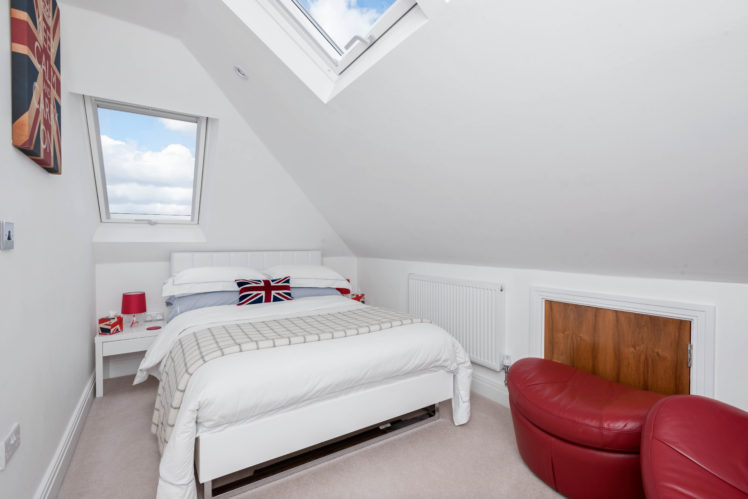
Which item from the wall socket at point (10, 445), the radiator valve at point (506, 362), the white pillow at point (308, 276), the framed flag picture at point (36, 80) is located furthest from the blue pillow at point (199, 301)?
the radiator valve at point (506, 362)

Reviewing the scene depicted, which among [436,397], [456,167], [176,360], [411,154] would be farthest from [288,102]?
[436,397]

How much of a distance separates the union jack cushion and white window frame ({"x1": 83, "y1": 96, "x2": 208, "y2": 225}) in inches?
38.6

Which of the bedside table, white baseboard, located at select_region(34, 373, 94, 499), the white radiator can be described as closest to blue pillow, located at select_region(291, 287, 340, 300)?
the white radiator

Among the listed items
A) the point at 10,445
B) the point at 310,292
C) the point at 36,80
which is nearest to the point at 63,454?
the point at 10,445

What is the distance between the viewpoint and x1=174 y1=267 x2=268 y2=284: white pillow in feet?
9.86

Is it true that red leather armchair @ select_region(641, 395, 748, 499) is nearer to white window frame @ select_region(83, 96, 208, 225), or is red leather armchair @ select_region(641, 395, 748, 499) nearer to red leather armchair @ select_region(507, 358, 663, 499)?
red leather armchair @ select_region(507, 358, 663, 499)

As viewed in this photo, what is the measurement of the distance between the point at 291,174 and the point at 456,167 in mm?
1928

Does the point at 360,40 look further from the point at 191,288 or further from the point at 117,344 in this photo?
the point at 117,344

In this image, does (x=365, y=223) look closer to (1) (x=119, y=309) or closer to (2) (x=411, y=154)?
(2) (x=411, y=154)

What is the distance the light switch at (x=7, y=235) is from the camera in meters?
1.12

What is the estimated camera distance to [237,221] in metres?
3.50

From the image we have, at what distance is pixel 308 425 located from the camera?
1.77m

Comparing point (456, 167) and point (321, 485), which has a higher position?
point (456, 167)

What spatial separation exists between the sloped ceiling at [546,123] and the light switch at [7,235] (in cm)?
152
